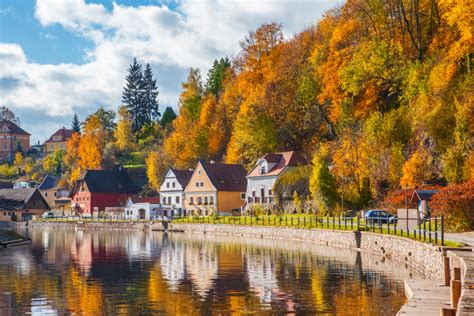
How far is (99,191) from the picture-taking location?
135875 mm

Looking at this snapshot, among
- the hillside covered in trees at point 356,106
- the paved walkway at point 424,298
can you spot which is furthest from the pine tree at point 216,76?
the paved walkway at point 424,298

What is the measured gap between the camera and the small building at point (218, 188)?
4089 inches

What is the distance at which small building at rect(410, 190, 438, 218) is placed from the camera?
4762cm

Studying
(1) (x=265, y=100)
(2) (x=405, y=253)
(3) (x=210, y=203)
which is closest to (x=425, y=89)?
(2) (x=405, y=253)

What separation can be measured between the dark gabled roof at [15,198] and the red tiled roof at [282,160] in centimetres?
5978

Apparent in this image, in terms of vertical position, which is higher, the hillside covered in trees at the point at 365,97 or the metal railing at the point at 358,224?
the hillside covered in trees at the point at 365,97

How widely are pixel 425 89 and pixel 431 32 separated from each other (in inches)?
518

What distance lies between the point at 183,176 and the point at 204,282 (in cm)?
8266

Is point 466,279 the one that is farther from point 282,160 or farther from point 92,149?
point 92,149

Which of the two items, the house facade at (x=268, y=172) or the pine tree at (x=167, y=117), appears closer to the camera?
the house facade at (x=268, y=172)

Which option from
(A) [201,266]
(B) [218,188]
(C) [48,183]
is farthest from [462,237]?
(C) [48,183]

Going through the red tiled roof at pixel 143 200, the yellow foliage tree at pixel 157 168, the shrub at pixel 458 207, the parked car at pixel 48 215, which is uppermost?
the yellow foliage tree at pixel 157 168

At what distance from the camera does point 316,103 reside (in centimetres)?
9350

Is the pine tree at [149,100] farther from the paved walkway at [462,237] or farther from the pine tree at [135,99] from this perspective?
the paved walkway at [462,237]
